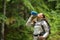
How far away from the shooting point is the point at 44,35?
5117mm

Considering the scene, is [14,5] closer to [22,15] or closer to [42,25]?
[22,15]

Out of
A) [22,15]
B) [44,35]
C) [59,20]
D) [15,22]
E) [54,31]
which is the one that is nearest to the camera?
[44,35]

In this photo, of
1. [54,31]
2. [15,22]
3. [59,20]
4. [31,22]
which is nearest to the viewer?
[31,22]

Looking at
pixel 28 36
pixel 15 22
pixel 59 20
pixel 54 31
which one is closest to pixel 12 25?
pixel 15 22

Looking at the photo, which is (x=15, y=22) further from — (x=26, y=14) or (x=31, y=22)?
(x=31, y=22)

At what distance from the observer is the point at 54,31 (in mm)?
11992

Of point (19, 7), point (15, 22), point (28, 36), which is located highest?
point (19, 7)

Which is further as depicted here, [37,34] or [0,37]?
[0,37]

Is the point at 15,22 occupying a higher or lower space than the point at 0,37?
higher

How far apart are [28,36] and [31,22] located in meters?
4.00

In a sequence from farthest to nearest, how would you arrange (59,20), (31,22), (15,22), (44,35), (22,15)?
(59,20), (22,15), (15,22), (31,22), (44,35)

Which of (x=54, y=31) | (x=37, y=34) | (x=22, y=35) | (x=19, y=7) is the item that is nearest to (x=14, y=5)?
(x=19, y=7)

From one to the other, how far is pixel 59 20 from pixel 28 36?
4.47 metres

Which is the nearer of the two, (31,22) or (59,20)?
(31,22)
